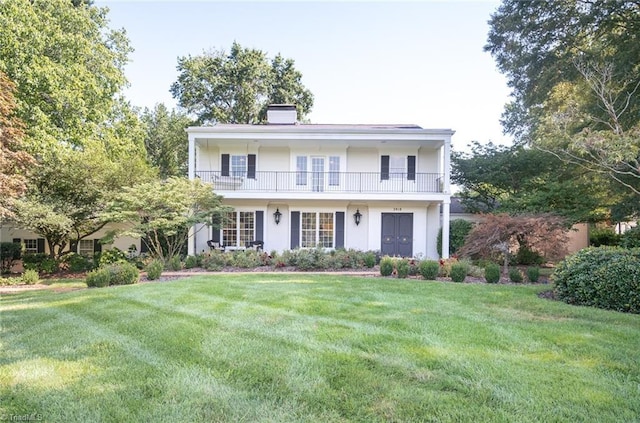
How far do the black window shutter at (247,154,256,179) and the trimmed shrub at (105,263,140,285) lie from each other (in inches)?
296

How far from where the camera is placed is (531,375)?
3.13 meters

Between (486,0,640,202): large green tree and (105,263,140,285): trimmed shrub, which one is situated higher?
(486,0,640,202): large green tree

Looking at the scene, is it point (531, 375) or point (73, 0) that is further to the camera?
point (73, 0)

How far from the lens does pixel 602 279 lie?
6.23 metres

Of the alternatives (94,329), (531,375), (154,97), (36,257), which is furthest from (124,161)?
(154,97)

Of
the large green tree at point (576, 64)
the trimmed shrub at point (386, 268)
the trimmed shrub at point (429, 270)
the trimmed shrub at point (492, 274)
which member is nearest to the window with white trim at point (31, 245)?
the trimmed shrub at point (386, 268)

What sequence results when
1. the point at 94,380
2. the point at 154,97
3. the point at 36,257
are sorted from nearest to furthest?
the point at 94,380 → the point at 36,257 → the point at 154,97

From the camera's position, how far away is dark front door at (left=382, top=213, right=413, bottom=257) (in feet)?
50.7

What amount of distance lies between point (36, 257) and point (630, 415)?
17.1 m

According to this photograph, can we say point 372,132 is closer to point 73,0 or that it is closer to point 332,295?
point 332,295

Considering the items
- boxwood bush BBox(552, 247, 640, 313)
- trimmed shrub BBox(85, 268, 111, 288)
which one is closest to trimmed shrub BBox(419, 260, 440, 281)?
boxwood bush BBox(552, 247, 640, 313)

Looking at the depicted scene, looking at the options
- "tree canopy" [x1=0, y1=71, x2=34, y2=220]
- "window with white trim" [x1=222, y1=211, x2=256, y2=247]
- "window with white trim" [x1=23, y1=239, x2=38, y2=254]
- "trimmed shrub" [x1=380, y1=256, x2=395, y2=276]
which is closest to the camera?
"tree canopy" [x1=0, y1=71, x2=34, y2=220]

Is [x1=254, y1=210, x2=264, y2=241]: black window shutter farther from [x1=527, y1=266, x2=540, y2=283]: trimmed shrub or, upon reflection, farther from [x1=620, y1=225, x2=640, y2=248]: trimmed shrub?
[x1=620, y1=225, x2=640, y2=248]: trimmed shrub

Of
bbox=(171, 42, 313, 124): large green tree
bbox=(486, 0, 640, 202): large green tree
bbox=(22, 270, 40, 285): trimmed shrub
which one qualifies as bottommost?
bbox=(22, 270, 40, 285): trimmed shrub
